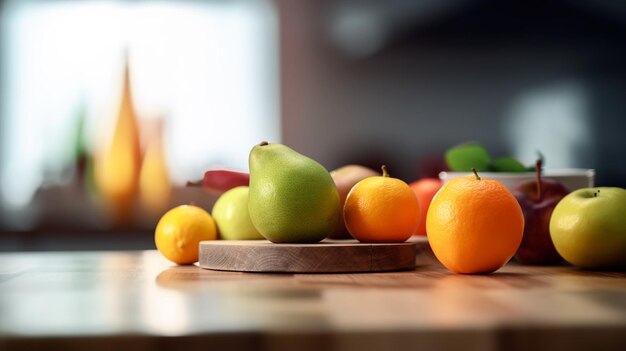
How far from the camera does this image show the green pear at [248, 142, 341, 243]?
99 cm

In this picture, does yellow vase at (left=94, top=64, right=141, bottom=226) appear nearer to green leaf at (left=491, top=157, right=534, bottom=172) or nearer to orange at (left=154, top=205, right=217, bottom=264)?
orange at (left=154, top=205, right=217, bottom=264)

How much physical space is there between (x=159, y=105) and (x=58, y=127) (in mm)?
270

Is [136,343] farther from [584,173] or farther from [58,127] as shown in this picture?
[58,127]

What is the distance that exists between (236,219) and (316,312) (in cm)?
61

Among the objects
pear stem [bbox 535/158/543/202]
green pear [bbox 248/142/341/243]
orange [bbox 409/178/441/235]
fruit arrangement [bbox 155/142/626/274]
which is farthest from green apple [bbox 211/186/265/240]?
pear stem [bbox 535/158/543/202]

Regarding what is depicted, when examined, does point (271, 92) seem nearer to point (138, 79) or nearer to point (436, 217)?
point (138, 79)

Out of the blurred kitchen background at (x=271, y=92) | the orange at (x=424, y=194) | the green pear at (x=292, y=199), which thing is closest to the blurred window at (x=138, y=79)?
the blurred kitchen background at (x=271, y=92)

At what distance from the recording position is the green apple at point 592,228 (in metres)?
0.98

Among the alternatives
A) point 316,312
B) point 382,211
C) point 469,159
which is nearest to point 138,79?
point 469,159

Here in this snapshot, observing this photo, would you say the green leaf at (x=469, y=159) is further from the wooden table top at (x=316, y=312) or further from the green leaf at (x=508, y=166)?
the wooden table top at (x=316, y=312)

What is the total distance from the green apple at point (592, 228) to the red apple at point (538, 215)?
0.07 metres

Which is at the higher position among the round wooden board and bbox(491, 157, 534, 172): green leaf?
bbox(491, 157, 534, 172): green leaf

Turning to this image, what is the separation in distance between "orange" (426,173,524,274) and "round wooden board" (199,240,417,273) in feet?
0.24

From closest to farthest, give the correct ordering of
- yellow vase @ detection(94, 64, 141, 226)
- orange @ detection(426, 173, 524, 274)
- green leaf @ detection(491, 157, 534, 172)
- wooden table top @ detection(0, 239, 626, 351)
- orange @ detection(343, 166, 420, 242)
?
wooden table top @ detection(0, 239, 626, 351) < orange @ detection(426, 173, 524, 274) < orange @ detection(343, 166, 420, 242) < green leaf @ detection(491, 157, 534, 172) < yellow vase @ detection(94, 64, 141, 226)
